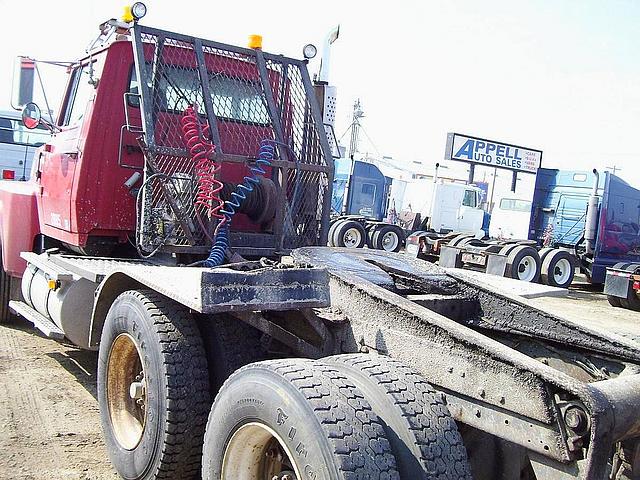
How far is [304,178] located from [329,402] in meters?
3.22

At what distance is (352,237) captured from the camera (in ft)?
61.7

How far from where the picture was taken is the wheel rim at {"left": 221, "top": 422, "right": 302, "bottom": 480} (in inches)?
103

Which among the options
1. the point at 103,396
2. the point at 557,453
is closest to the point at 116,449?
the point at 103,396

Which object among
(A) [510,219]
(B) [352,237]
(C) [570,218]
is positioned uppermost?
(C) [570,218]

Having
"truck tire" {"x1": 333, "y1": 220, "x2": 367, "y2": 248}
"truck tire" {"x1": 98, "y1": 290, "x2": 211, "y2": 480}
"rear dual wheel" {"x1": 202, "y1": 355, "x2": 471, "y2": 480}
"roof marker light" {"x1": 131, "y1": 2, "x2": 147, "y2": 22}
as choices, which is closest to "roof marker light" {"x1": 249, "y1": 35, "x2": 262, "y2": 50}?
Result: "roof marker light" {"x1": 131, "y1": 2, "x2": 147, "y2": 22}

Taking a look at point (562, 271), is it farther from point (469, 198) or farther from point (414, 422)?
point (414, 422)

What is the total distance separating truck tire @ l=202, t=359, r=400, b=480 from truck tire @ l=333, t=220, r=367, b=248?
15.6 metres

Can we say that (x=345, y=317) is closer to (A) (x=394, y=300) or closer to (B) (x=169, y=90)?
(A) (x=394, y=300)

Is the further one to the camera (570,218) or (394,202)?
(394,202)

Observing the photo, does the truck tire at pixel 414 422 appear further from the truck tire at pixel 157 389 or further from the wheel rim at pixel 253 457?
the truck tire at pixel 157 389

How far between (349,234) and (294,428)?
1647cm

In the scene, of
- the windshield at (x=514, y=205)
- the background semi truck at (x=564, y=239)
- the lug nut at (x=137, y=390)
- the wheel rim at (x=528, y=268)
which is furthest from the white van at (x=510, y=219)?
the lug nut at (x=137, y=390)

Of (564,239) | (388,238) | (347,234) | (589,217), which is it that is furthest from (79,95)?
(564,239)

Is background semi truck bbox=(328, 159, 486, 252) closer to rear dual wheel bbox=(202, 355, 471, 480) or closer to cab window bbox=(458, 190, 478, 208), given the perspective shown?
cab window bbox=(458, 190, 478, 208)
